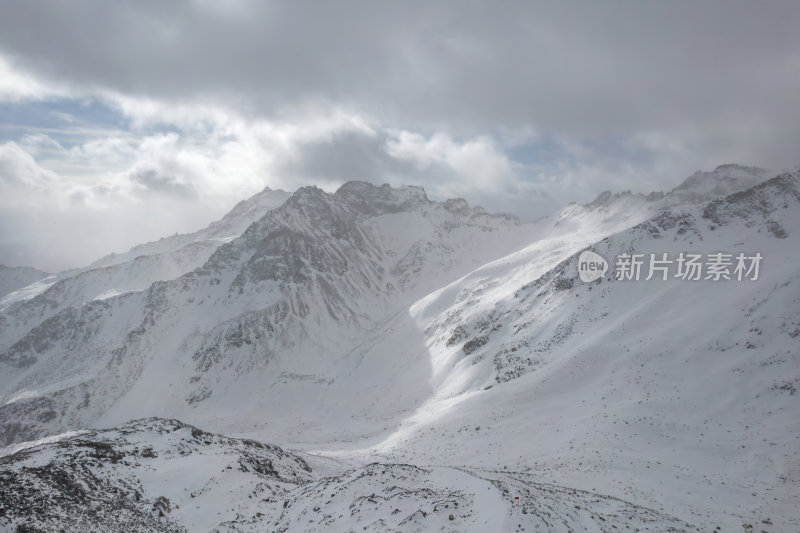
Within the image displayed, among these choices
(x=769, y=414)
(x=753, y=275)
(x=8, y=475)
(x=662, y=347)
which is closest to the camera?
(x=8, y=475)

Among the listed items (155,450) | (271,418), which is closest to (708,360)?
(155,450)

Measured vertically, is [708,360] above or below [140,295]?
below

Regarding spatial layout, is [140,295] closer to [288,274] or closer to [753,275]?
[288,274]

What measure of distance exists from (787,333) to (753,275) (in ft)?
44.4

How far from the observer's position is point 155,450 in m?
29.5

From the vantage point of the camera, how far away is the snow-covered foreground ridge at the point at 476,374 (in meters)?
23.3
